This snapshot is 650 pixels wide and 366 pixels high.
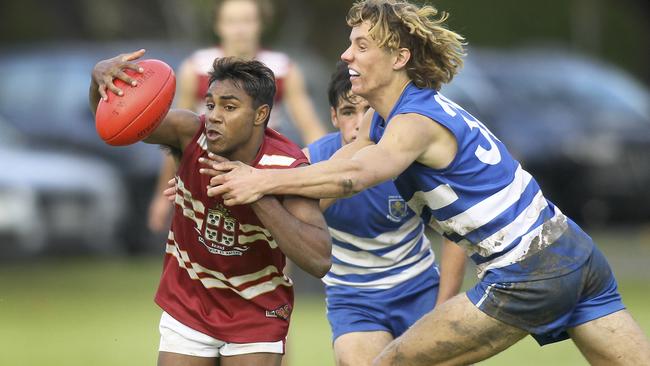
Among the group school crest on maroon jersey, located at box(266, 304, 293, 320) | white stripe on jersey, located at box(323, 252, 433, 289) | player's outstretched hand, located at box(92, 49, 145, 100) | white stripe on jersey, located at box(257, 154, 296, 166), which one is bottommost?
white stripe on jersey, located at box(323, 252, 433, 289)

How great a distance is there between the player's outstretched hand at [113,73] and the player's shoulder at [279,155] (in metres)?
0.64

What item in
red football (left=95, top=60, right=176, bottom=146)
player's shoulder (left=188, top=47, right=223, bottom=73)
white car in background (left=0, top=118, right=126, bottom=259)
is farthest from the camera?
white car in background (left=0, top=118, right=126, bottom=259)

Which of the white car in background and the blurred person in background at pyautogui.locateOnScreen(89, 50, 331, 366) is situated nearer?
the blurred person in background at pyautogui.locateOnScreen(89, 50, 331, 366)

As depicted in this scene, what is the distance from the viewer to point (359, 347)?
6.79 metres

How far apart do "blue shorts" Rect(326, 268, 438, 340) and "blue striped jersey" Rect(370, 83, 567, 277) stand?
3.29 ft

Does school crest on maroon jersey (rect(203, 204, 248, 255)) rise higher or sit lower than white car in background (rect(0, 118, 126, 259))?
higher

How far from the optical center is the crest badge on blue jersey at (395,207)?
22.6ft

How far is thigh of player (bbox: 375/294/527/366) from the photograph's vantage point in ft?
19.4

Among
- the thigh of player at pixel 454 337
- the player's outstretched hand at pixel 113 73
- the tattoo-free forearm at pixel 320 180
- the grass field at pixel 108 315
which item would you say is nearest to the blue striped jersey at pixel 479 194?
the thigh of player at pixel 454 337

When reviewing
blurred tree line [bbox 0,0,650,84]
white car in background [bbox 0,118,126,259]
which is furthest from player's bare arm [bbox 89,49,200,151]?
blurred tree line [bbox 0,0,650,84]

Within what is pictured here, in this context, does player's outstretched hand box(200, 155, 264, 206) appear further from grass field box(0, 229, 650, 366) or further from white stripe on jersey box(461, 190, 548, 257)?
grass field box(0, 229, 650, 366)

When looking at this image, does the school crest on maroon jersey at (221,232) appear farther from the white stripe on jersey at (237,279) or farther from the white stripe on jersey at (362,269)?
the white stripe on jersey at (362,269)

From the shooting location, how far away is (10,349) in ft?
35.1

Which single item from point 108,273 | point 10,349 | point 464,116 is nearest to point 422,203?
point 464,116
